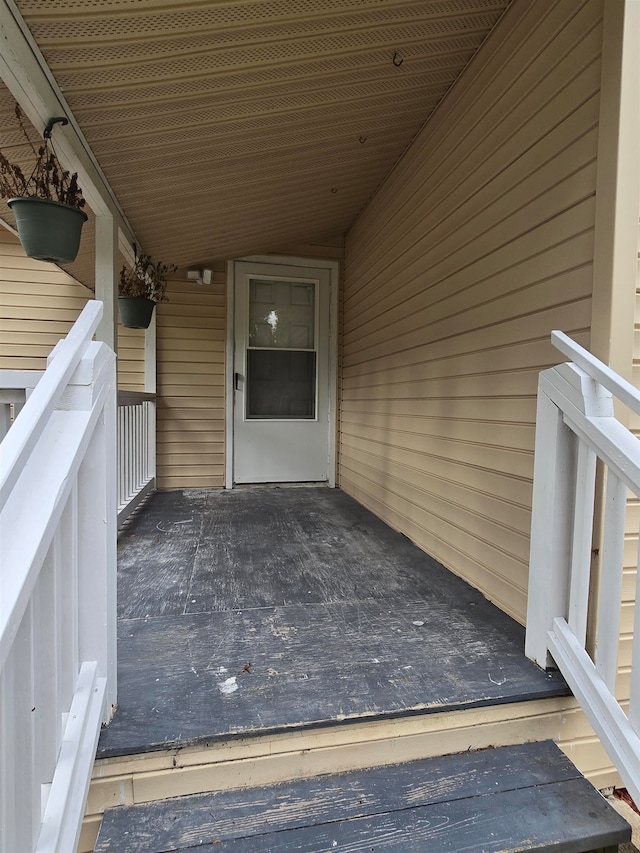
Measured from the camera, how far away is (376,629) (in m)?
1.59

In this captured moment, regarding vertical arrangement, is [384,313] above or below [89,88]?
below

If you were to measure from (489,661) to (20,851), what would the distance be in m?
1.23

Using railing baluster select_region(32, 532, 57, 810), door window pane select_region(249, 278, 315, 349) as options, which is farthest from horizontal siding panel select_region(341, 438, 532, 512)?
door window pane select_region(249, 278, 315, 349)

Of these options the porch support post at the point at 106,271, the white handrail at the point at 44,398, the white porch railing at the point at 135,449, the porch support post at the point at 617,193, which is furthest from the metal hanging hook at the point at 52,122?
the porch support post at the point at 617,193

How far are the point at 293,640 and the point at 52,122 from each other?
2.06 meters

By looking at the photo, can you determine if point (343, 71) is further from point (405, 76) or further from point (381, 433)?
point (381, 433)

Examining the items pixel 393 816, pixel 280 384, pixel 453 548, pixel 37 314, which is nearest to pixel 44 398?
pixel 393 816

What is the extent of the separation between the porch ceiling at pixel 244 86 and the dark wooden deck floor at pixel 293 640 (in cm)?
198

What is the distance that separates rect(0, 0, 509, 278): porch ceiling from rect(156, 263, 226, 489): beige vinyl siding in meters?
1.03

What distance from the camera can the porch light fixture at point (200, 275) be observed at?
3902 millimetres

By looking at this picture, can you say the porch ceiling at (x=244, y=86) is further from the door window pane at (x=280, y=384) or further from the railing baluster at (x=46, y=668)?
→ the railing baluster at (x=46, y=668)

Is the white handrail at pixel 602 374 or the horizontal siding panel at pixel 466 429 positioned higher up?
the white handrail at pixel 602 374

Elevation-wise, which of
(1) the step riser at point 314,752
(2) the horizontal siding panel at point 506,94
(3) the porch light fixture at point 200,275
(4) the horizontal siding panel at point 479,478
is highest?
(2) the horizontal siding panel at point 506,94

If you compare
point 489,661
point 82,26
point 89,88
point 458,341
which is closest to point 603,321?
point 458,341
